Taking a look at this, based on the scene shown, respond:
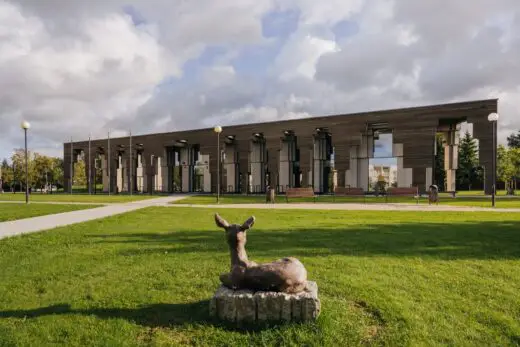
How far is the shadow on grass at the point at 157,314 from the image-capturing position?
13.5ft

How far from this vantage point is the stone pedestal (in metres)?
4.06

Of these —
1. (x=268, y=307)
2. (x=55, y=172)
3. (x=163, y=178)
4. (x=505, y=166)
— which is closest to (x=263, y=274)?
(x=268, y=307)

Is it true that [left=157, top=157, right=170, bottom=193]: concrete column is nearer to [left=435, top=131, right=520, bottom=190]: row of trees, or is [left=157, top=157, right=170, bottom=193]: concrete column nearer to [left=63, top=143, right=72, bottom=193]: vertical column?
[left=63, top=143, right=72, bottom=193]: vertical column

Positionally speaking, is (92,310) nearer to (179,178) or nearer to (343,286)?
(343,286)

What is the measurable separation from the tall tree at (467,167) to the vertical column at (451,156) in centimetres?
2387

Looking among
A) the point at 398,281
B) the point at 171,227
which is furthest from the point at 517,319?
the point at 171,227

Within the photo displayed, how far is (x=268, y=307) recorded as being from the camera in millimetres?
4098

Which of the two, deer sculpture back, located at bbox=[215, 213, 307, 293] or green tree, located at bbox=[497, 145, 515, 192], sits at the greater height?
green tree, located at bbox=[497, 145, 515, 192]

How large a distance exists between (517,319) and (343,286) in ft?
6.54

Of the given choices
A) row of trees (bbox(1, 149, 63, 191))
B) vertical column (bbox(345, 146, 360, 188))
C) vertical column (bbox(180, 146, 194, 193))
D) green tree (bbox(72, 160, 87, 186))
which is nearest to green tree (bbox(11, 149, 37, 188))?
row of trees (bbox(1, 149, 63, 191))

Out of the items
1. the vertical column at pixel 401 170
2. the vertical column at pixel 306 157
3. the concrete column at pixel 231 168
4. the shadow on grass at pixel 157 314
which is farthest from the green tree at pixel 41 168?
the shadow on grass at pixel 157 314

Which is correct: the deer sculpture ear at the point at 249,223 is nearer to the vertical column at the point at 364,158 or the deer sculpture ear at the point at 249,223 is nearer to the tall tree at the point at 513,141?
the vertical column at the point at 364,158

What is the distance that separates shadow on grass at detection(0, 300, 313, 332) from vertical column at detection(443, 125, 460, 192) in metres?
36.4

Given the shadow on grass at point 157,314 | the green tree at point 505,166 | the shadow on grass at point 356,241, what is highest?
the green tree at point 505,166
